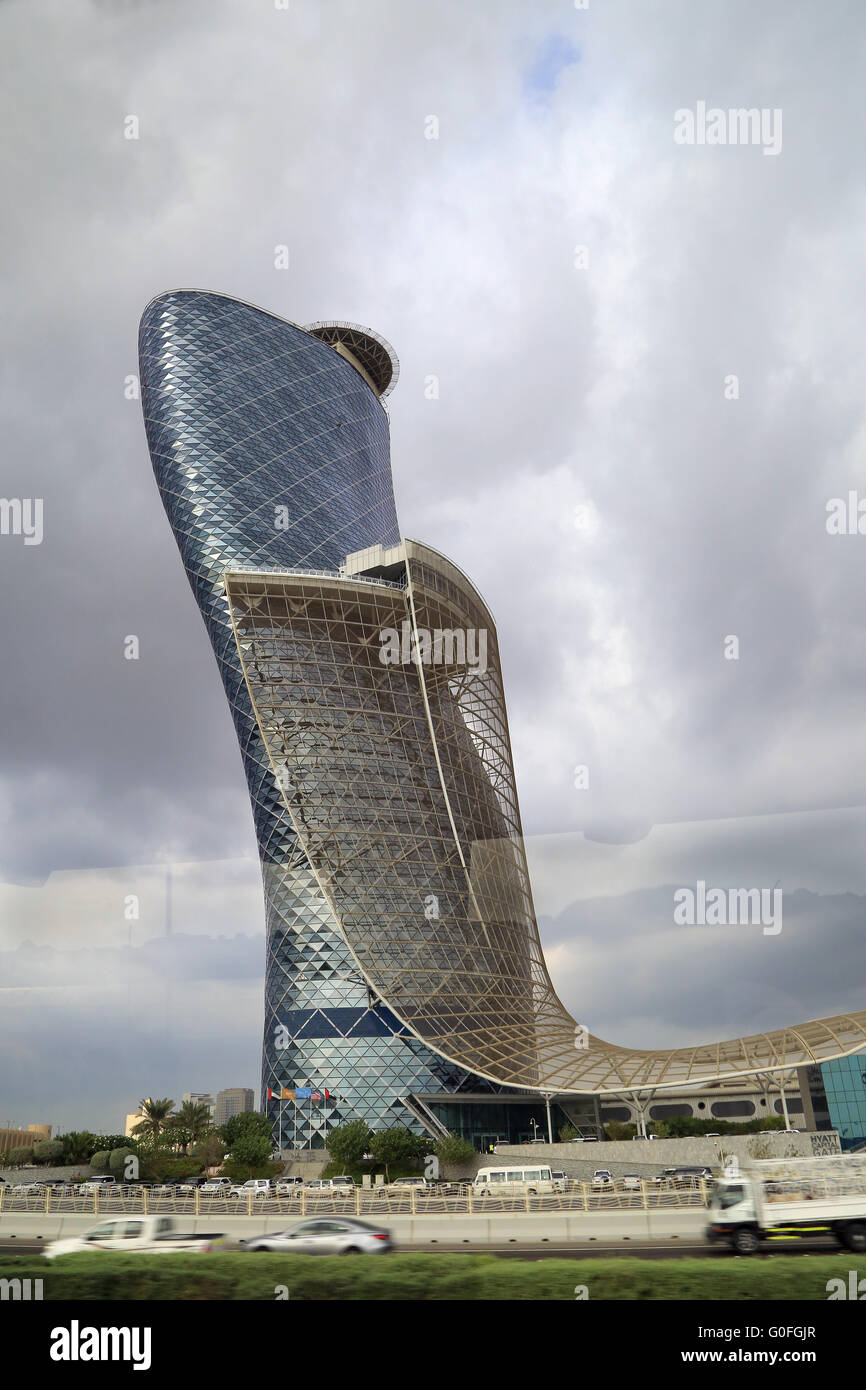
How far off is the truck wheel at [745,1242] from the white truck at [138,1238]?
30.6ft

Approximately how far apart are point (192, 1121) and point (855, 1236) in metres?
46.1

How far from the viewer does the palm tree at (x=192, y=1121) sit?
56.0 m

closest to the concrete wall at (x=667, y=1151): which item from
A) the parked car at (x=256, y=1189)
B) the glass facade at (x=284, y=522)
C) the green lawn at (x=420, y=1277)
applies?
the glass facade at (x=284, y=522)

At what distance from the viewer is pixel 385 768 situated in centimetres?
6556

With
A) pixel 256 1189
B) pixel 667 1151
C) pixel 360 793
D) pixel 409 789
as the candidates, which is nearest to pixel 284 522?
pixel 360 793

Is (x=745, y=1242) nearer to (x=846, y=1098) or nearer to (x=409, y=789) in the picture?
(x=846, y=1098)

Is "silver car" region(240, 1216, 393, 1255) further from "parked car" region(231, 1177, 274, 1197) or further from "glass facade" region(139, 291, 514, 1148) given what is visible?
"glass facade" region(139, 291, 514, 1148)

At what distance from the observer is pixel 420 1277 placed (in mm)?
13320

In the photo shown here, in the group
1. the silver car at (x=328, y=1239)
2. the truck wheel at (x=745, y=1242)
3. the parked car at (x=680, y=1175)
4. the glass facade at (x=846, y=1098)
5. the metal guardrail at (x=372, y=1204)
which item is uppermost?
the silver car at (x=328, y=1239)

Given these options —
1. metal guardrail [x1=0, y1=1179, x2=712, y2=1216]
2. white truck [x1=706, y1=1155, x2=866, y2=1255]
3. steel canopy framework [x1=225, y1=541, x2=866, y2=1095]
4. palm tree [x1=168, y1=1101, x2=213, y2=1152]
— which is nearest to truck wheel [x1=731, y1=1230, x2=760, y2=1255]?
white truck [x1=706, y1=1155, x2=866, y2=1255]

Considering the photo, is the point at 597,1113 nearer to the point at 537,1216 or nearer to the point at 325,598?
the point at 325,598

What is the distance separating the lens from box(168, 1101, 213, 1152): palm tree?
56031 millimetres

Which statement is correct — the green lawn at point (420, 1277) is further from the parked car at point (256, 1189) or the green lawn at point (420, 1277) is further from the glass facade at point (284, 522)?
the glass facade at point (284, 522)
